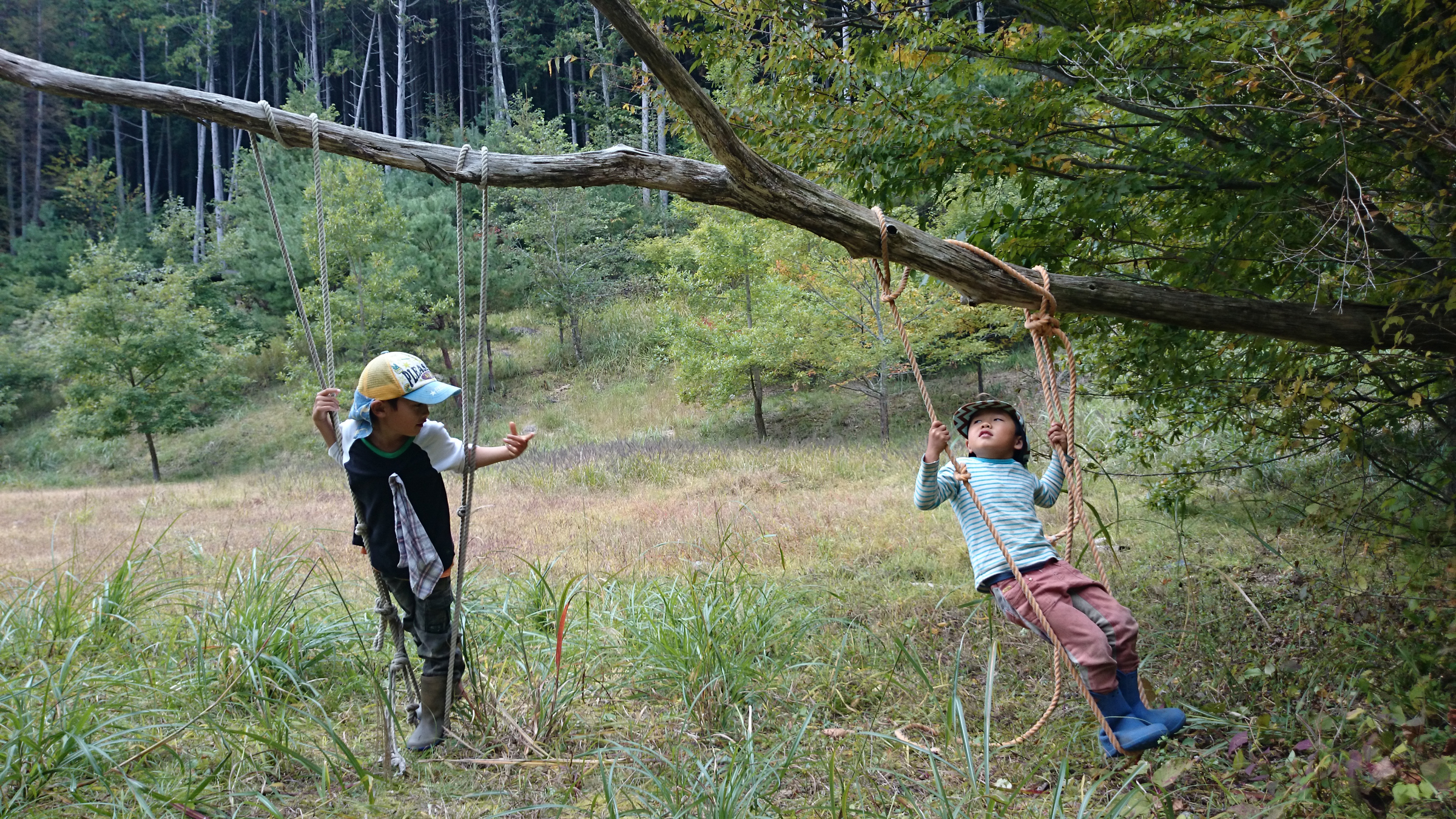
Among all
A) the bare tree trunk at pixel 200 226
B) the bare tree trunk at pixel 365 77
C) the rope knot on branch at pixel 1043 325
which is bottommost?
the rope knot on branch at pixel 1043 325

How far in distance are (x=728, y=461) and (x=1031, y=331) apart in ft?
32.5

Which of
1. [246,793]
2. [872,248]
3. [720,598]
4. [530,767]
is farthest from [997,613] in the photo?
[246,793]

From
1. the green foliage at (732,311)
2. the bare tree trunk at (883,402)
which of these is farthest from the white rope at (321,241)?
the bare tree trunk at (883,402)

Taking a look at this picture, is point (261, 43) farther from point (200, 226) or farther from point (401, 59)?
point (200, 226)

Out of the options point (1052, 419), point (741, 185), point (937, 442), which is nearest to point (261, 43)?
point (741, 185)

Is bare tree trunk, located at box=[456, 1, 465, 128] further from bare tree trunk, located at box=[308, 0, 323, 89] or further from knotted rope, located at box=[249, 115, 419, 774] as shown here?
knotted rope, located at box=[249, 115, 419, 774]

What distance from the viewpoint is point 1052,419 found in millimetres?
3359

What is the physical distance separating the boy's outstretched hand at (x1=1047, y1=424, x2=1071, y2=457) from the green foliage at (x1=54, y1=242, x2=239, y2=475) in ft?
74.5

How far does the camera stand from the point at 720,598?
15.8ft

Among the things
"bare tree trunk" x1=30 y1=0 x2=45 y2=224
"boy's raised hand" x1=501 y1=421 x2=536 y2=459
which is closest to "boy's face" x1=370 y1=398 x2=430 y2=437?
"boy's raised hand" x1=501 y1=421 x2=536 y2=459

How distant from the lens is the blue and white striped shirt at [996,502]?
3.47 meters

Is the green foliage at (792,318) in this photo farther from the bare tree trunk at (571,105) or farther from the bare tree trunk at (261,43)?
the bare tree trunk at (261,43)

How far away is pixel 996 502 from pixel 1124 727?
932mm

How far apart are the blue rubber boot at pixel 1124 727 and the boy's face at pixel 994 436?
1053 millimetres
